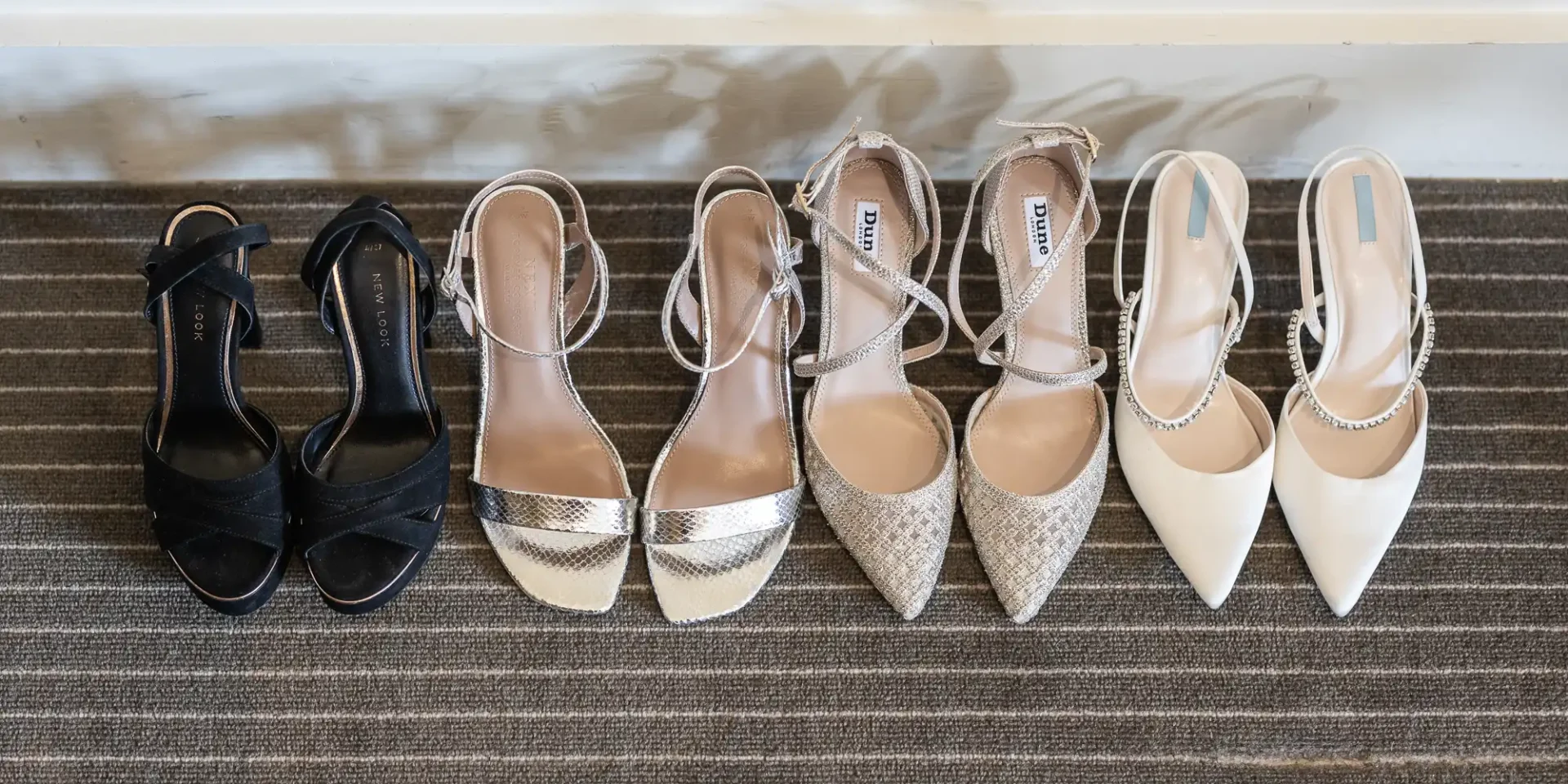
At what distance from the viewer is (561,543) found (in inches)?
43.6

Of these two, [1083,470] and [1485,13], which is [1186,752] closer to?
[1083,470]

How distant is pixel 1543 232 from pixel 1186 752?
837mm

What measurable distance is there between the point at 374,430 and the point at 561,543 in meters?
0.24

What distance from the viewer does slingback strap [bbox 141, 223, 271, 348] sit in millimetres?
1066

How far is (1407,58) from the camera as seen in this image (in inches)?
47.4

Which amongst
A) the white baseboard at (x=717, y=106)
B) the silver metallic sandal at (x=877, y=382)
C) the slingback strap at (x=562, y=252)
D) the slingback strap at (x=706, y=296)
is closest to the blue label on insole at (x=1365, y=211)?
the white baseboard at (x=717, y=106)

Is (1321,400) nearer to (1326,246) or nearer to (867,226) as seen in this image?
(1326,246)

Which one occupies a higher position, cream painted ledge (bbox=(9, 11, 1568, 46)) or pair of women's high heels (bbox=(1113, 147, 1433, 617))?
cream painted ledge (bbox=(9, 11, 1568, 46))

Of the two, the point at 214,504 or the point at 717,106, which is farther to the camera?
the point at 717,106

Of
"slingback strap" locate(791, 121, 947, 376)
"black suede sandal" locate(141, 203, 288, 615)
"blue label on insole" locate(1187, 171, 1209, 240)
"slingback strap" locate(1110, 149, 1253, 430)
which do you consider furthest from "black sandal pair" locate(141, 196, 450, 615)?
"blue label on insole" locate(1187, 171, 1209, 240)

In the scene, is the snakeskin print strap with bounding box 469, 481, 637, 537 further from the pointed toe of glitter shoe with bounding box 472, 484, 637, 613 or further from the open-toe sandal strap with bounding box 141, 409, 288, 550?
the open-toe sandal strap with bounding box 141, 409, 288, 550

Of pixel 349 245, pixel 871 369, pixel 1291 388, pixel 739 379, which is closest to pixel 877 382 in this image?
pixel 871 369

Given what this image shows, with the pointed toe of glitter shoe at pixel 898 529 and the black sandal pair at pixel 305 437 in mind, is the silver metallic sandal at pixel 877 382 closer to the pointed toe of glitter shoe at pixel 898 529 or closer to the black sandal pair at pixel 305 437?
the pointed toe of glitter shoe at pixel 898 529

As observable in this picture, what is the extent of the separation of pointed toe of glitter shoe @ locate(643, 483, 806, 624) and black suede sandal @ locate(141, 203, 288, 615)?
382 millimetres
